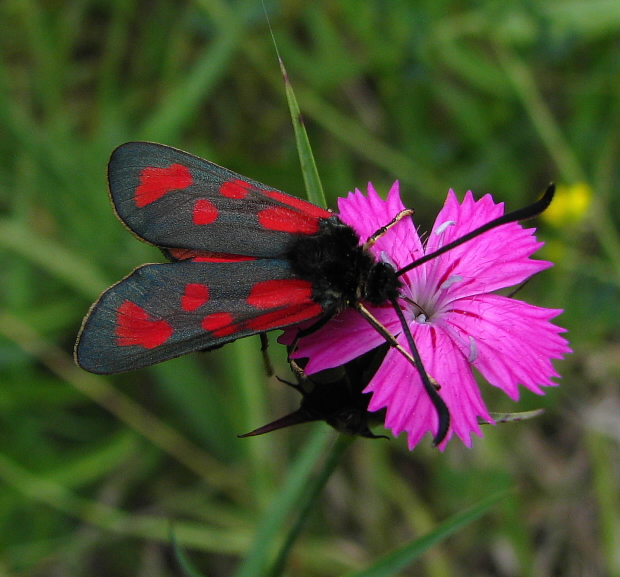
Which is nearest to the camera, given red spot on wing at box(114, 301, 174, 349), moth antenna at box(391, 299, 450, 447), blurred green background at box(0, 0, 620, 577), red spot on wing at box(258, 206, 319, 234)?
moth antenna at box(391, 299, 450, 447)

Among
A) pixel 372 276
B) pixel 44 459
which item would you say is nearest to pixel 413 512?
pixel 44 459

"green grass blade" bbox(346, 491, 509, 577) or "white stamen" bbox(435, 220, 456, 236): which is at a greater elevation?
"white stamen" bbox(435, 220, 456, 236)

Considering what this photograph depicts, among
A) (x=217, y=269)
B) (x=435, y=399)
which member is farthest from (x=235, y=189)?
(x=435, y=399)

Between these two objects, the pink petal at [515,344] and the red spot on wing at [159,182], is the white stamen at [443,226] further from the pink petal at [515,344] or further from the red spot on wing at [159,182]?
the red spot on wing at [159,182]

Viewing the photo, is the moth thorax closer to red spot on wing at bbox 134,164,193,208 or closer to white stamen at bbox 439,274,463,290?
white stamen at bbox 439,274,463,290

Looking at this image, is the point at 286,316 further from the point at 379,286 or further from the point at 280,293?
the point at 379,286

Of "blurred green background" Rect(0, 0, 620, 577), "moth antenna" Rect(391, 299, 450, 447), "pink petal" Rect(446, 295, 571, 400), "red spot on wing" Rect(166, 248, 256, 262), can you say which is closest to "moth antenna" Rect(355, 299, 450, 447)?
"moth antenna" Rect(391, 299, 450, 447)

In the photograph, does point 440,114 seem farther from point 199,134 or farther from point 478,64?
point 199,134
